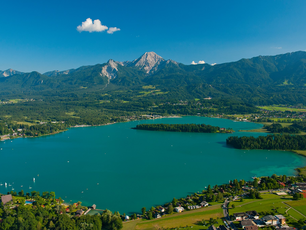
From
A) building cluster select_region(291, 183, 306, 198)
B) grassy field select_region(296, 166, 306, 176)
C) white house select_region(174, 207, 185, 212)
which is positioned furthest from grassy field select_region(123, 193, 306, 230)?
grassy field select_region(296, 166, 306, 176)

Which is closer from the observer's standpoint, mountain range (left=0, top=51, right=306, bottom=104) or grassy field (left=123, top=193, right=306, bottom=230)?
Result: grassy field (left=123, top=193, right=306, bottom=230)

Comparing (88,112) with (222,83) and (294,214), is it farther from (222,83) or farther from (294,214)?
(222,83)

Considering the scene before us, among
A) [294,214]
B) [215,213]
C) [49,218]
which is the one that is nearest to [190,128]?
[215,213]

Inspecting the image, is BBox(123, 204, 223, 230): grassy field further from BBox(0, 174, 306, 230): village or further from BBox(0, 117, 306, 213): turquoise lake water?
BBox(0, 117, 306, 213): turquoise lake water

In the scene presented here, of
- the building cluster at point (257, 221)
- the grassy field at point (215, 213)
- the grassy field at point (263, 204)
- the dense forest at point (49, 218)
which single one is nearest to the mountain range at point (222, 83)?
the grassy field at point (263, 204)

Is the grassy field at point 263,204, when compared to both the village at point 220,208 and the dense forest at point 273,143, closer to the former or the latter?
the village at point 220,208

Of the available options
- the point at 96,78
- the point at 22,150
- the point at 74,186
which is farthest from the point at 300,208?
the point at 96,78
